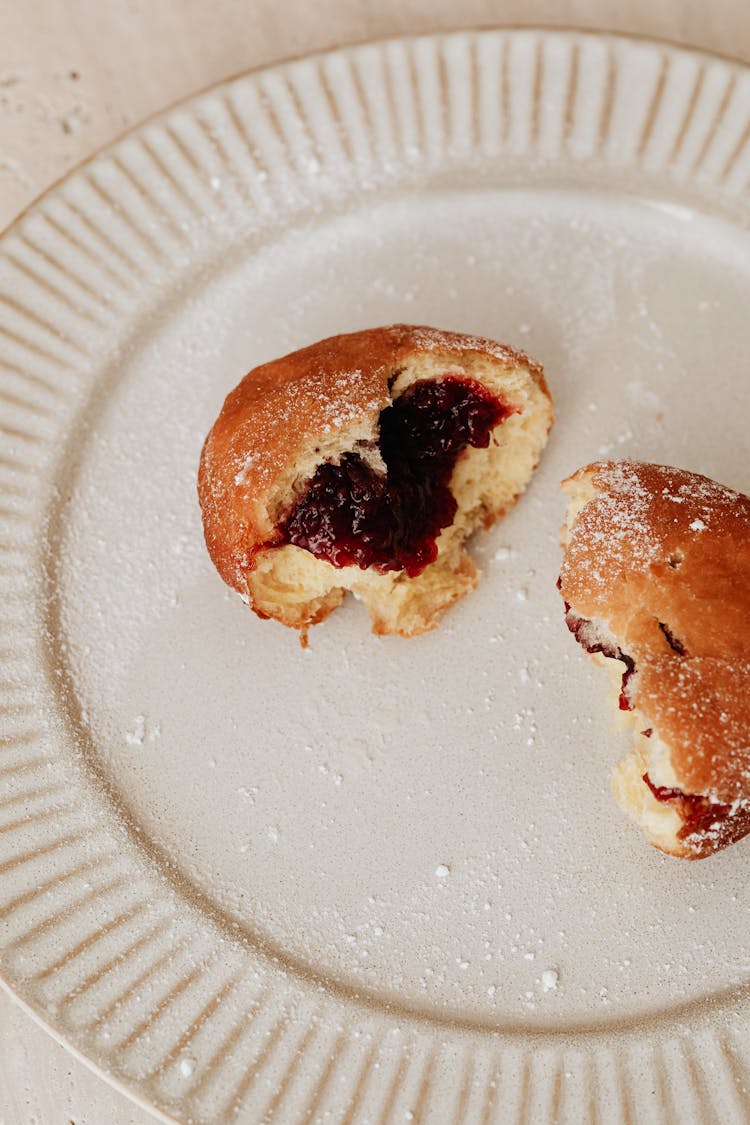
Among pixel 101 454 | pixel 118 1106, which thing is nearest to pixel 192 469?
pixel 101 454

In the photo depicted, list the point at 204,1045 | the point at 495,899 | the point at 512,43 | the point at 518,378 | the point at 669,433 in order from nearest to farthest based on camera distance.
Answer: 1. the point at 204,1045
2. the point at 495,899
3. the point at 518,378
4. the point at 669,433
5. the point at 512,43

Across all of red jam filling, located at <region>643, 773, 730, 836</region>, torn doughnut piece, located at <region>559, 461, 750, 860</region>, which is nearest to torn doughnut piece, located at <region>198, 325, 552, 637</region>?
torn doughnut piece, located at <region>559, 461, 750, 860</region>

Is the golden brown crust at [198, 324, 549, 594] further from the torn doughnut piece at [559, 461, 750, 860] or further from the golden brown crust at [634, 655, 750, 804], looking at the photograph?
the golden brown crust at [634, 655, 750, 804]

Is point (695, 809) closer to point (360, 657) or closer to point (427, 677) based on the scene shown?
point (427, 677)

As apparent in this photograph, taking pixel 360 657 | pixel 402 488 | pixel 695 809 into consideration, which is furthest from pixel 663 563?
pixel 360 657

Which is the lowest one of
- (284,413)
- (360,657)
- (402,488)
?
(360,657)

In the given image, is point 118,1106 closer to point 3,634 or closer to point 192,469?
point 3,634
